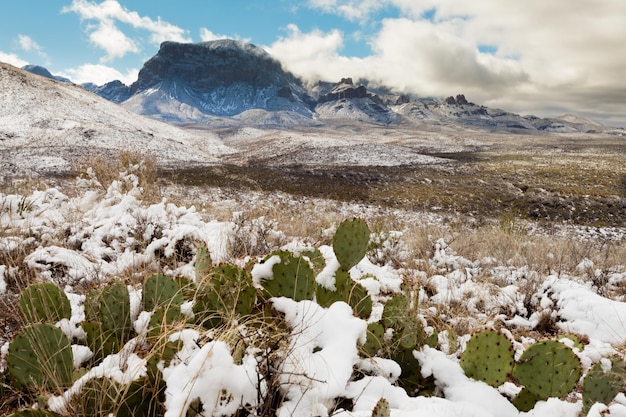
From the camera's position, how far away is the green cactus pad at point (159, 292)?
7.89 ft

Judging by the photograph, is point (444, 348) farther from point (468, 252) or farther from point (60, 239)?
point (60, 239)

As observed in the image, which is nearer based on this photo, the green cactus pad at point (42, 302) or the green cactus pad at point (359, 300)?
the green cactus pad at point (42, 302)

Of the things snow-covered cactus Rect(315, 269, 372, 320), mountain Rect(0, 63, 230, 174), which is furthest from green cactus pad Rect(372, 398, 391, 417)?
mountain Rect(0, 63, 230, 174)

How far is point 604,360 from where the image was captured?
2.60 metres

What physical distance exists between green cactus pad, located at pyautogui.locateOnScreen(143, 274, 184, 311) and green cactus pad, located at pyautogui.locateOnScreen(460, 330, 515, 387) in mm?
1916

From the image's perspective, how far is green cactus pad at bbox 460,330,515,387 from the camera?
6.66 feet

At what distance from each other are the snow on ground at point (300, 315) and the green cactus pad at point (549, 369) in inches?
3.1

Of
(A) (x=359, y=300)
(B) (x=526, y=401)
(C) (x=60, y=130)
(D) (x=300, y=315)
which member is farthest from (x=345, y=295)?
(C) (x=60, y=130)

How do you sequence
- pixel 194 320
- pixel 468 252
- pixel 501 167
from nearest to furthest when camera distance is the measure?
1. pixel 194 320
2. pixel 468 252
3. pixel 501 167

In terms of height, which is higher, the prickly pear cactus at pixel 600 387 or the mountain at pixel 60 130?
the mountain at pixel 60 130

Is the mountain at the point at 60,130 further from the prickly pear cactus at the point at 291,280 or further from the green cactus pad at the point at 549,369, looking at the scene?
the green cactus pad at the point at 549,369

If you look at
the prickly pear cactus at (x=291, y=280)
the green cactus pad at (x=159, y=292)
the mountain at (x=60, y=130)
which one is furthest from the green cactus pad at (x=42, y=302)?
the mountain at (x=60, y=130)

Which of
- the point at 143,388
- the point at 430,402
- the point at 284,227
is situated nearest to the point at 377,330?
the point at 430,402

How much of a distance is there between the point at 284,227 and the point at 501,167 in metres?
31.6
